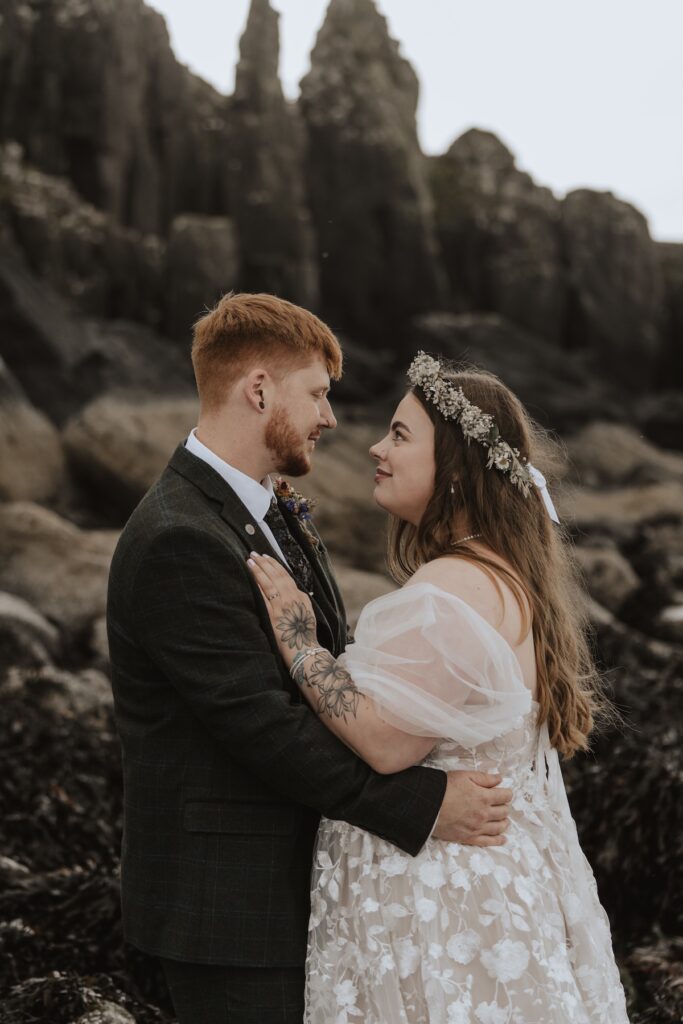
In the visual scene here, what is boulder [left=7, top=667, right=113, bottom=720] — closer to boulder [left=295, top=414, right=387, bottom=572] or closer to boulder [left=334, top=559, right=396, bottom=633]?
boulder [left=334, top=559, right=396, bottom=633]

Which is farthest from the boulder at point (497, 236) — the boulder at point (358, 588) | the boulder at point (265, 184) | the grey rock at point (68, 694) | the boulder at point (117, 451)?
the grey rock at point (68, 694)

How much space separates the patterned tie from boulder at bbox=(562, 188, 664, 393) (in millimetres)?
21253

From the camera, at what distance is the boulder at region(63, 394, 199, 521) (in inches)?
480

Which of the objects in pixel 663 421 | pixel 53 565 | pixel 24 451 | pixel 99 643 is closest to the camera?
pixel 99 643

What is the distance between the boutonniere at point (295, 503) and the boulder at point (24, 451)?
900cm

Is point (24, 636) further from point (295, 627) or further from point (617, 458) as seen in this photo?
point (617, 458)

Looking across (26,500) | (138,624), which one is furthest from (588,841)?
(26,500)

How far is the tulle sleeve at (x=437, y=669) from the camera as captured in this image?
2.37 m

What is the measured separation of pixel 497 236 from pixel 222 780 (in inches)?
851

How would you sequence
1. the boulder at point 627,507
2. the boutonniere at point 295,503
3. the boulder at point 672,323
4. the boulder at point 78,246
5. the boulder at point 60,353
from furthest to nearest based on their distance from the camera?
the boulder at point 672,323 < the boulder at point 627,507 < the boulder at point 78,246 < the boulder at point 60,353 < the boutonniere at point 295,503

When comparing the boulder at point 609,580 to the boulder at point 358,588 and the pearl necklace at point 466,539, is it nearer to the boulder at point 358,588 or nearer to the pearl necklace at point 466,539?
the boulder at point 358,588

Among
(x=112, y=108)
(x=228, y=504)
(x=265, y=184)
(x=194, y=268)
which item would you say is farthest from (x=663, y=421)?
(x=228, y=504)

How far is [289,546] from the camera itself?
2.93 metres

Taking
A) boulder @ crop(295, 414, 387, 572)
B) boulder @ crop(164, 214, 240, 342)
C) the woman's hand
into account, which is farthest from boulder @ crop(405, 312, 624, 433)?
the woman's hand
